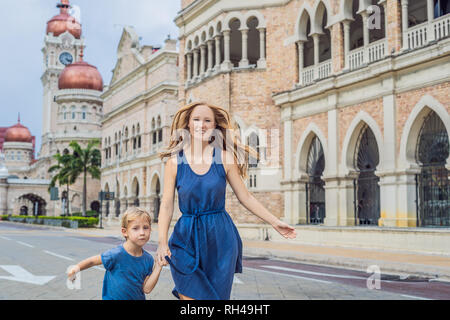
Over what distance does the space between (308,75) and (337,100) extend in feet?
8.77

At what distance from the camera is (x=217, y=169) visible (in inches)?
149

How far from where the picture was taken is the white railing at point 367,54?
808 inches

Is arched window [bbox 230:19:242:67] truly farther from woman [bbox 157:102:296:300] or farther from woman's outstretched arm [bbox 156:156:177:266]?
woman's outstretched arm [bbox 156:156:177:266]

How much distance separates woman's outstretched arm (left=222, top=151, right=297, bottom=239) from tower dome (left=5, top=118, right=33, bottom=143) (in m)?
113

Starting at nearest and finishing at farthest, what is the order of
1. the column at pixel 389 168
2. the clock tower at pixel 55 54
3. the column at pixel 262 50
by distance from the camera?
the column at pixel 389 168 < the column at pixel 262 50 < the clock tower at pixel 55 54

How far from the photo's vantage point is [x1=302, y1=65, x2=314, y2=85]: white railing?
24250 mm

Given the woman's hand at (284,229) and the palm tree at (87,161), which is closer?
the woman's hand at (284,229)

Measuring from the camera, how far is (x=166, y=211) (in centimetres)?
370

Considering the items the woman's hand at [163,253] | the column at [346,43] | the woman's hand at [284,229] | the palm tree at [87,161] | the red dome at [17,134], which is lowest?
the woman's hand at [163,253]

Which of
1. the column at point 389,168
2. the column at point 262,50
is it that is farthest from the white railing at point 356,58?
the column at point 262,50

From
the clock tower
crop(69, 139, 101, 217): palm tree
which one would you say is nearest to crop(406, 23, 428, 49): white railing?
crop(69, 139, 101, 217): palm tree

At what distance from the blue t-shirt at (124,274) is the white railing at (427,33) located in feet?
52.6

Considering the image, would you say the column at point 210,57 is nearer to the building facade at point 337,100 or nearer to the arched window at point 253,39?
the building facade at point 337,100

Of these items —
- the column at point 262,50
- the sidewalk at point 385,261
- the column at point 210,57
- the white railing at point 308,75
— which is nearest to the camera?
the sidewalk at point 385,261
